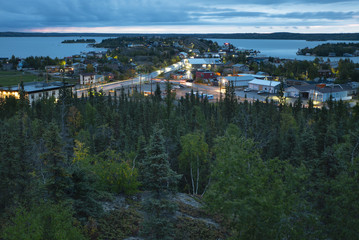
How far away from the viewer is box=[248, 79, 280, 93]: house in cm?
9225

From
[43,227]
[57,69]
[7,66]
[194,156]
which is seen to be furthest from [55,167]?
[7,66]

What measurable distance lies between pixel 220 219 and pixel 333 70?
125 m

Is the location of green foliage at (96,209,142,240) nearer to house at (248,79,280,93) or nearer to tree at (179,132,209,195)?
tree at (179,132,209,195)

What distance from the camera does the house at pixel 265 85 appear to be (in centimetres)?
9225

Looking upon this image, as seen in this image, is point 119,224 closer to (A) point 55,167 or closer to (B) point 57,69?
(A) point 55,167

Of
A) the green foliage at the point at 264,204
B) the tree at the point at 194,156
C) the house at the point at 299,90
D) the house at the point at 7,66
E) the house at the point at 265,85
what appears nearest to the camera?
the green foliage at the point at 264,204

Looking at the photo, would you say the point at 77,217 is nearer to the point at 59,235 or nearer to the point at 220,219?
the point at 59,235

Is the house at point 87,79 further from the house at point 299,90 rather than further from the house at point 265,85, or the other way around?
the house at point 299,90

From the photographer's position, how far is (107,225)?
14664mm

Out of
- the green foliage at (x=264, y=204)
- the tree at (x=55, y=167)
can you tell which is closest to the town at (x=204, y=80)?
the green foliage at (x=264, y=204)

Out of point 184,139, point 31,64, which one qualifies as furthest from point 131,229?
point 31,64

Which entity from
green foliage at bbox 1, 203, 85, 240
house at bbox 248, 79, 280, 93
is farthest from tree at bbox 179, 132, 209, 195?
house at bbox 248, 79, 280, 93

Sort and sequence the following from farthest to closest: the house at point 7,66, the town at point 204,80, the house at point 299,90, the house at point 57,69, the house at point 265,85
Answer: the house at point 7,66, the house at point 57,69, the house at point 265,85, the house at point 299,90, the town at point 204,80

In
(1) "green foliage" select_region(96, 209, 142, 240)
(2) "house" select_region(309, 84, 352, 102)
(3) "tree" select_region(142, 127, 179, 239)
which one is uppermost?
(3) "tree" select_region(142, 127, 179, 239)
